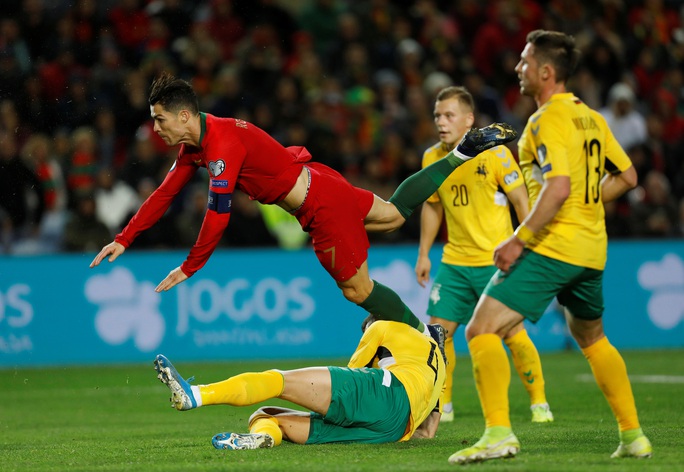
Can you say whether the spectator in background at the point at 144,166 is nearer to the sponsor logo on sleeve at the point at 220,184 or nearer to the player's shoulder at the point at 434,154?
the player's shoulder at the point at 434,154

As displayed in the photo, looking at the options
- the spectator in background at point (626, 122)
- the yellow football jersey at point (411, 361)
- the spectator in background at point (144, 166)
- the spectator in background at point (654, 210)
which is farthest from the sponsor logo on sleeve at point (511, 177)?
the spectator in background at point (626, 122)

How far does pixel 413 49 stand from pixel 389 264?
467 cm

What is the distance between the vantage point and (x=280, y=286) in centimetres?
1394

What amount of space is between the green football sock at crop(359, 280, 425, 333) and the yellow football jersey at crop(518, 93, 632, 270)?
1.60 m

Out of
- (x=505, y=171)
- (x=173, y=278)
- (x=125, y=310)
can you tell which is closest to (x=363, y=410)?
(x=173, y=278)

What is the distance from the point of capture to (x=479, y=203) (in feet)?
29.2

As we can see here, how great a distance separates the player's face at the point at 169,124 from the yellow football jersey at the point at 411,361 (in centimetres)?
178

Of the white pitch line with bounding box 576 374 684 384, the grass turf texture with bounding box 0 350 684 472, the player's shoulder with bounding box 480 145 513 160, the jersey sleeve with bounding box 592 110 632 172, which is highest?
the player's shoulder with bounding box 480 145 513 160

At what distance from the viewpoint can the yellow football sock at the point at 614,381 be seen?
6102mm

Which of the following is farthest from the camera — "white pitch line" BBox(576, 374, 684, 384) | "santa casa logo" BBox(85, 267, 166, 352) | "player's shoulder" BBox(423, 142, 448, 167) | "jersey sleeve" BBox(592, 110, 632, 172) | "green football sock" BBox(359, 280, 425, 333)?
"santa casa logo" BBox(85, 267, 166, 352)

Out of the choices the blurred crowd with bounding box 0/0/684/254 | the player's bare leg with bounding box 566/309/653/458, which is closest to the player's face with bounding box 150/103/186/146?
the player's bare leg with bounding box 566/309/653/458

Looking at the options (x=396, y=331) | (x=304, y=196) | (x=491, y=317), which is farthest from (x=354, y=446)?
(x=304, y=196)

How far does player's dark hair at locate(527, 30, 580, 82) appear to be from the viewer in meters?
6.09

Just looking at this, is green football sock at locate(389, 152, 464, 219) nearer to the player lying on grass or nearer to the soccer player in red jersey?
the soccer player in red jersey
